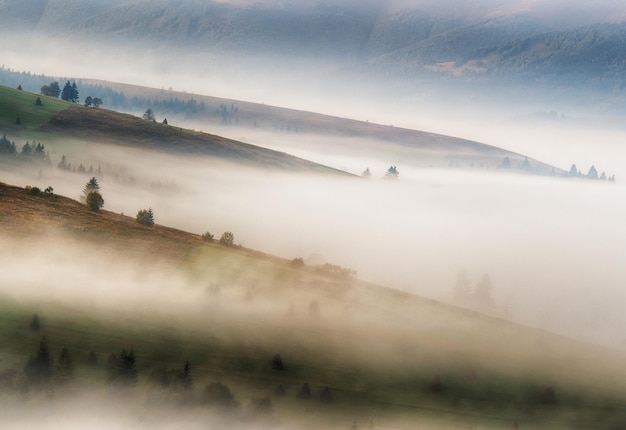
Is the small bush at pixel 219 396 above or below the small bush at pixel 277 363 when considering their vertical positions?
below

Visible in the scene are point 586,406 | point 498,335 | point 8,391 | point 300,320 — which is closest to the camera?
point 8,391

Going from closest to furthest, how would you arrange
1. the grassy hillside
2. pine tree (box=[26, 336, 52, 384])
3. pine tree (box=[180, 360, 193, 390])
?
pine tree (box=[26, 336, 52, 384]) → pine tree (box=[180, 360, 193, 390]) → the grassy hillside

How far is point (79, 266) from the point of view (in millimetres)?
180250

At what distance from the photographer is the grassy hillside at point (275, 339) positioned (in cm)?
14275

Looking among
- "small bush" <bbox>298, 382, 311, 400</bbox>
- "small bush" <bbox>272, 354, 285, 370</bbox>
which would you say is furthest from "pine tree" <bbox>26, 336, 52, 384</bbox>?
"small bush" <bbox>298, 382, 311, 400</bbox>

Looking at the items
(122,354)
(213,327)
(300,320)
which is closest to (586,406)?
(300,320)

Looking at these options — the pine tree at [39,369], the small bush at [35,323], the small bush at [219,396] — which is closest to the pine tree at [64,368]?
the pine tree at [39,369]

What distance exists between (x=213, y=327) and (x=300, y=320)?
19.2 metres

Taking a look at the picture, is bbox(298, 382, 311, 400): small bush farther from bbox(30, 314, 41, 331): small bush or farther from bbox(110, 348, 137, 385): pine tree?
bbox(30, 314, 41, 331): small bush

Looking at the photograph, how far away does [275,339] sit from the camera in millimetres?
159500

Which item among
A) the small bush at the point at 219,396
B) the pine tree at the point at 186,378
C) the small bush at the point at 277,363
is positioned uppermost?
the small bush at the point at 277,363

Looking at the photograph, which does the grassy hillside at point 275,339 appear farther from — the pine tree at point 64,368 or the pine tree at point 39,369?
the pine tree at point 39,369

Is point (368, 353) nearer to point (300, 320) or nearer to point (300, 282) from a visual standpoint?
point (300, 320)

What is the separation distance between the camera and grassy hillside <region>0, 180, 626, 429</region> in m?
143
